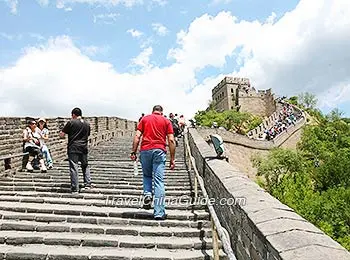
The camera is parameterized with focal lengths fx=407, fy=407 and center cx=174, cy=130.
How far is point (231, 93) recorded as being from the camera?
79875 millimetres

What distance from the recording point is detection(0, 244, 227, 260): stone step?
4586 mm

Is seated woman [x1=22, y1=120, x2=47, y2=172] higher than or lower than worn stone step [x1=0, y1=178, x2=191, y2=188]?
higher

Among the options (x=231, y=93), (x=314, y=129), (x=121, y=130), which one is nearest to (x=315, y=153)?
(x=314, y=129)

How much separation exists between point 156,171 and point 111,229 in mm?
984

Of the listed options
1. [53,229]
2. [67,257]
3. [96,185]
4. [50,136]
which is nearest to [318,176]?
[50,136]

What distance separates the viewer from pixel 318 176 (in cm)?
3962

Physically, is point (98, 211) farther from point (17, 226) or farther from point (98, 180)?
point (98, 180)

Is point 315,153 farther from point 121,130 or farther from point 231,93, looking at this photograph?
point 231,93

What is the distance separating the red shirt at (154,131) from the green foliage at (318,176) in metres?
19.2

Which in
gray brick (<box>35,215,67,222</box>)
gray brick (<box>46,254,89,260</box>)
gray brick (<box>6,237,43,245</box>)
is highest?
gray brick (<box>35,215,67,222</box>)

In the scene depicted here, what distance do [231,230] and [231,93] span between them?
252 ft

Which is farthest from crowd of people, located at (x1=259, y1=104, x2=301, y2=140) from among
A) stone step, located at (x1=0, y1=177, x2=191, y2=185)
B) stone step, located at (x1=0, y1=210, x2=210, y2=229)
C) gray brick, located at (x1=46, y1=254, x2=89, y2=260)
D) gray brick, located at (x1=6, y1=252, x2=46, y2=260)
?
gray brick, located at (x1=6, y1=252, x2=46, y2=260)

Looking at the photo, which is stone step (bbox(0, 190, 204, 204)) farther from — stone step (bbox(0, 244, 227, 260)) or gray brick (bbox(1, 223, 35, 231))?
stone step (bbox(0, 244, 227, 260))

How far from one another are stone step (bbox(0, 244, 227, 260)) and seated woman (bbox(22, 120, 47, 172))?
199 inches
